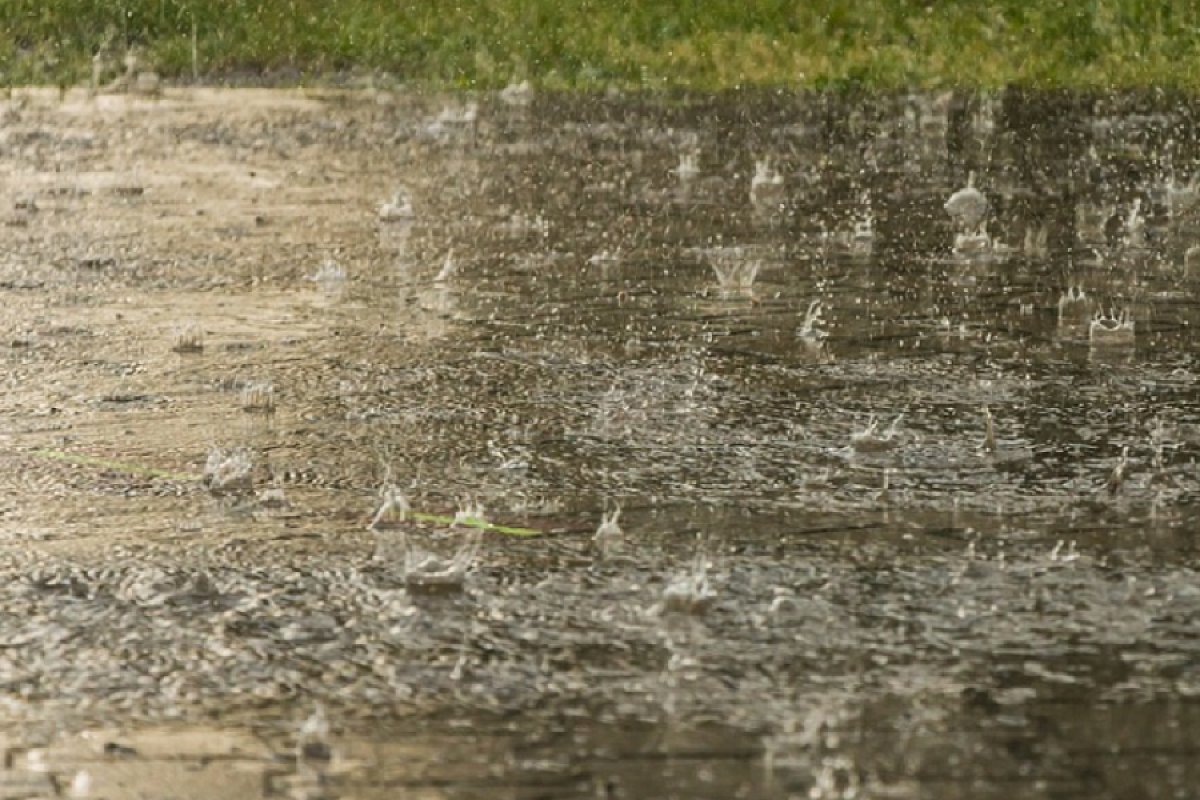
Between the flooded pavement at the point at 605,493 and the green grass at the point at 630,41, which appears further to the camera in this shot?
the green grass at the point at 630,41

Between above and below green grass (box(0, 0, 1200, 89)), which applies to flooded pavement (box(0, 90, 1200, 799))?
below

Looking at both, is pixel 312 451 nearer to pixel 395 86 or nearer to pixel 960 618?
pixel 960 618

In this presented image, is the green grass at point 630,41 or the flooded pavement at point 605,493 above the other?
the green grass at point 630,41

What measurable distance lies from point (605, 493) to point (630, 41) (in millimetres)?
16647

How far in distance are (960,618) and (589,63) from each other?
56.2 feet

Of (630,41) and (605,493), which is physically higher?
(630,41)

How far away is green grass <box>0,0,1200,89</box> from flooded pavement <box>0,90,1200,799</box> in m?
7.16

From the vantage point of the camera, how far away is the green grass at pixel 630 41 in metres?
21.4

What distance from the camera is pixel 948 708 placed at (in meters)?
4.89

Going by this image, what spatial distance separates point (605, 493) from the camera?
270 inches

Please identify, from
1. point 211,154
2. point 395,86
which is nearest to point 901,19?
point 395,86

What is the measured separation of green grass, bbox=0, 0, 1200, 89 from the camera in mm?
21359

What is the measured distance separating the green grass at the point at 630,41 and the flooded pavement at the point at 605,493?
7.16m

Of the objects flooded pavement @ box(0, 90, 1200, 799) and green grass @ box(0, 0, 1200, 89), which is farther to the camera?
green grass @ box(0, 0, 1200, 89)
